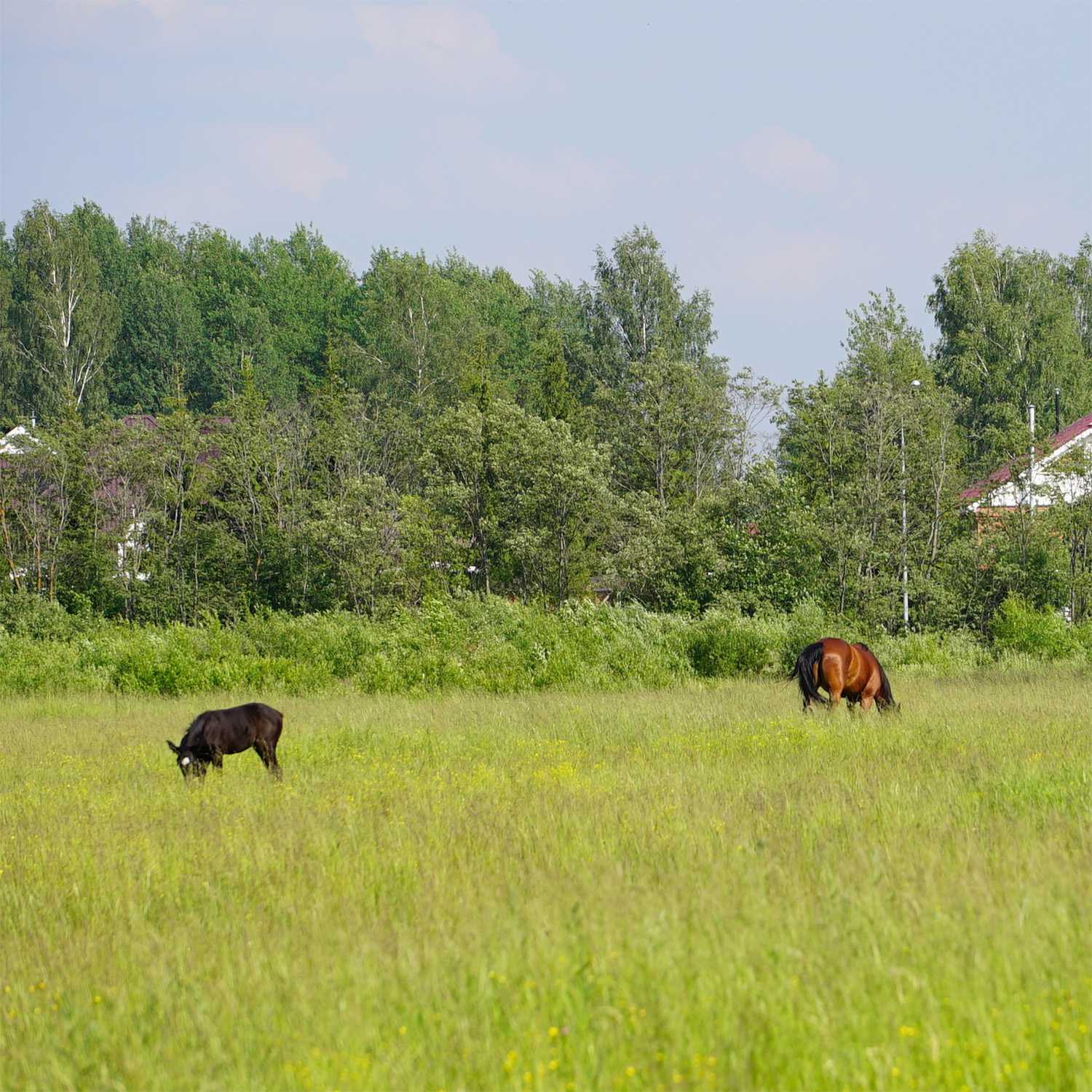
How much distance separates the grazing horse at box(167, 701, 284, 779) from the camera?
13117mm

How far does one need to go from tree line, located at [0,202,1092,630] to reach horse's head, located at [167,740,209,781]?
23.8 metres

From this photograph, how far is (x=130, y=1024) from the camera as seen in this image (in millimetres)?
5090

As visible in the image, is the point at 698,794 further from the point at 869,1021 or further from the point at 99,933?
the point at 869,1021

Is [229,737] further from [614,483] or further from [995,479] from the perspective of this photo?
[614,483]

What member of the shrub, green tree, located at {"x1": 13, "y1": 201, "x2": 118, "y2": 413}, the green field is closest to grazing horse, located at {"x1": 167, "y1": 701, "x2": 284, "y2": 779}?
the green field

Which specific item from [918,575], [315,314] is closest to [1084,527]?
[918,575]

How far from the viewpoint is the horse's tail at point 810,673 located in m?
16.7

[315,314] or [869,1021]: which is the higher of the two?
[315,314]

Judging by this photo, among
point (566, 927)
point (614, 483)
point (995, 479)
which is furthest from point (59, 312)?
point (566, 927)

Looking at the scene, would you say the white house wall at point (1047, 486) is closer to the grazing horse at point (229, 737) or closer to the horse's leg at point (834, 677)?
the horse's leg at point (834, 677)

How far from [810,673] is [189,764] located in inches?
329

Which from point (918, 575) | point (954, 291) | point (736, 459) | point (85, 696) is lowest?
point (85, 696)

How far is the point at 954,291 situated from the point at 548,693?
4549 centimetres

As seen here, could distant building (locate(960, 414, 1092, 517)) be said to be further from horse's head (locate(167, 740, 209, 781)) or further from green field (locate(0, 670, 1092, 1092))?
horse's head (locate(167, 740, 209, 781))
